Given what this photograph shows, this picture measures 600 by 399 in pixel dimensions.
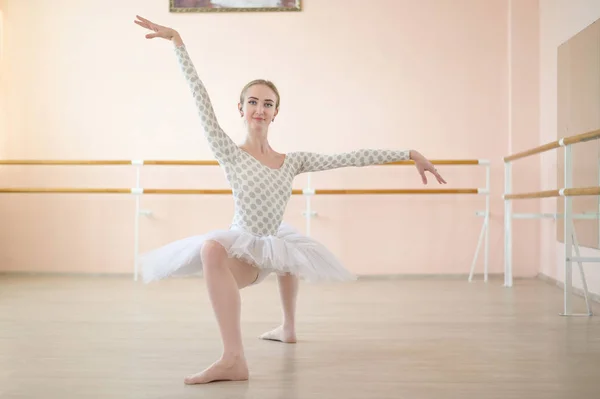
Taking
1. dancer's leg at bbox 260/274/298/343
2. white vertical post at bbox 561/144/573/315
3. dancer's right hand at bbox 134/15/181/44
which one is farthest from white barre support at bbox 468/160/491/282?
dancer's right hand at bbox 134/15/181/44

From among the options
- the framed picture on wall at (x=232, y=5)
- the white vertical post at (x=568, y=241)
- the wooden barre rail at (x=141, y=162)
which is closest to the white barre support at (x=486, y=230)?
the wooden barre rail at (x=141, y=162)

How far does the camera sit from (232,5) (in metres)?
4.99

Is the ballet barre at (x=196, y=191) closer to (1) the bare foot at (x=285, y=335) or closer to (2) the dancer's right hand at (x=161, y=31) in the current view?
(1) the bare foot at (x=285, y=335)

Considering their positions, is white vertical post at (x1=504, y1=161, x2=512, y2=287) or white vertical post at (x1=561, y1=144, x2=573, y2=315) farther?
white vertical post at (x1=504, y1=161, x2=512, y2=287)

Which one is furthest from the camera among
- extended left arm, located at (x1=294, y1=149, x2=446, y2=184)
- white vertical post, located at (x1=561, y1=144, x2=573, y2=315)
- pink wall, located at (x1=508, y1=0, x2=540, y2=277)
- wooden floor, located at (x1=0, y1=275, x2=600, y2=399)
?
pink wall, located at (x1=508, y1=0, x2=540, y2=277)

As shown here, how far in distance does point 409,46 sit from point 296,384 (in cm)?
363

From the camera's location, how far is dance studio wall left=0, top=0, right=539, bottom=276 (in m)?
4.93

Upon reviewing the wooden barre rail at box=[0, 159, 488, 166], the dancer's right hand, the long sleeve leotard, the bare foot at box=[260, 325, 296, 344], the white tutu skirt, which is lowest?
the bare foot at box=[260, 325, 296, 344]

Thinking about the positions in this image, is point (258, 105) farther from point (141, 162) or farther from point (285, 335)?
point (141, 162)

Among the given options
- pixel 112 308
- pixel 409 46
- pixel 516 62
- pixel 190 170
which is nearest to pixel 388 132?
pixel 409 46

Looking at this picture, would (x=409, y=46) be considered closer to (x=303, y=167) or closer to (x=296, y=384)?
(x=303, y=167)

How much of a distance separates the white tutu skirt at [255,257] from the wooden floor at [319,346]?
0.84 ft

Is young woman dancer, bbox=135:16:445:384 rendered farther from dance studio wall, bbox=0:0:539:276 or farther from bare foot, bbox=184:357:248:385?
dance studio wall, bbox=0:0:539:276

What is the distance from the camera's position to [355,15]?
498 cm
